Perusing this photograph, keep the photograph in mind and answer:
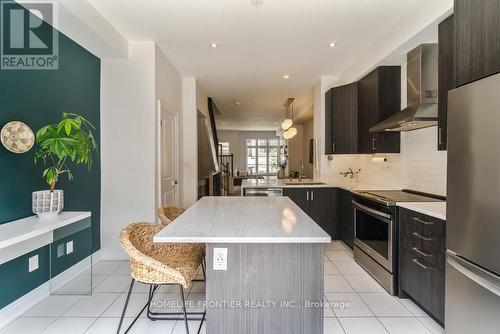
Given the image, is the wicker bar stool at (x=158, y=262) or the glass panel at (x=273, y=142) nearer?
the wicker bar stool at (x=158, y=262)

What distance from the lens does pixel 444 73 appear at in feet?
7.72

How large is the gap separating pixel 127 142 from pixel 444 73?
357 centimetres

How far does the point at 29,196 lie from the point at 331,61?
13.7 feet

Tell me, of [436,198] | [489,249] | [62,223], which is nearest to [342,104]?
[436,198]

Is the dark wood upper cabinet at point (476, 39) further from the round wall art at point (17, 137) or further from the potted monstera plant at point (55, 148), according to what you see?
the round wall art at point (17, 137)

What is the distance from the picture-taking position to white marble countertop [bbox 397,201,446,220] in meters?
2.11

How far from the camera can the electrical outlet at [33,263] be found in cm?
247

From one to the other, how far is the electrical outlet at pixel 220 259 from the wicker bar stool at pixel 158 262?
0.89 feet

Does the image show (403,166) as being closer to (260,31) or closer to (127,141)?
(260,31)

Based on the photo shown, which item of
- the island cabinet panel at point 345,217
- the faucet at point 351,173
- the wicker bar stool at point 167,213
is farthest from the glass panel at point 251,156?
the wicker bar stool at point 167,213

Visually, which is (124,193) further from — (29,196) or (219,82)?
(219,82)

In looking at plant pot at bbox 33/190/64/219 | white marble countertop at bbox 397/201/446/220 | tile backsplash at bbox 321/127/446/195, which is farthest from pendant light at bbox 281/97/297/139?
plant pot at bbox 33/190/64/219

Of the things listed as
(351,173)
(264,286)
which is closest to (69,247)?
(264,286)

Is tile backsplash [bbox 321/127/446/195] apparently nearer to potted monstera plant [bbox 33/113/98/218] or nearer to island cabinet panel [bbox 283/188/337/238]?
island cabinet panel [bbox 283/188/337/238]
